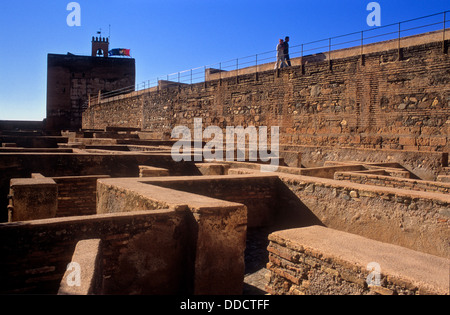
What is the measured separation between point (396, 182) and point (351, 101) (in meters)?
6.60

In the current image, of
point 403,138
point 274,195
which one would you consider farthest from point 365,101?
point 274,195

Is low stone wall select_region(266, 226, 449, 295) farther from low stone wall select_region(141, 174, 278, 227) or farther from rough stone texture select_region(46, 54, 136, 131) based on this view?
rough stone texture select_region(46, 54, 136, 131)

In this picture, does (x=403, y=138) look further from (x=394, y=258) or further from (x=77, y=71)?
(x=77, y=71)

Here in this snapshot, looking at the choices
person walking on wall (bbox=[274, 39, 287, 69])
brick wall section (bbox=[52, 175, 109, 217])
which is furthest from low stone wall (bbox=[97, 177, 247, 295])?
person walking on wall (bbox=[274, 39, 287, 69])

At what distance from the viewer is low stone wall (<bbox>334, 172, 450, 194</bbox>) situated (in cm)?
519

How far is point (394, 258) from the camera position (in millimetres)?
2238

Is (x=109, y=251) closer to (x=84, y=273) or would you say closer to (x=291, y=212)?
(x=84, y=273)

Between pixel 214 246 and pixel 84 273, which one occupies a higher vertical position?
pixel 84 273

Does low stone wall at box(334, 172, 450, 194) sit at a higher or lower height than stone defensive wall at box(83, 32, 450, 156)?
lower

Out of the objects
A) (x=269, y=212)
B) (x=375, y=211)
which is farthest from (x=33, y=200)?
(x=375, y=211)

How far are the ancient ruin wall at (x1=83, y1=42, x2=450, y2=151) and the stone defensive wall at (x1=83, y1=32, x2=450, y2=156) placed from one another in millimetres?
24

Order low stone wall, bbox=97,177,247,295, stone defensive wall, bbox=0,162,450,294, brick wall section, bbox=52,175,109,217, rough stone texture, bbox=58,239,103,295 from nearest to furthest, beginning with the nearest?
rough stone texture, bbox=58,239,103,295 → stone defensive wall, bbox=0,162,450,294 → low stone wall, bbox=97,177,247,295 → brick wall section, bbox=52,175,109,217

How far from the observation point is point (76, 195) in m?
5.70

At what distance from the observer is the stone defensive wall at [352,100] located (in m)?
9.79
